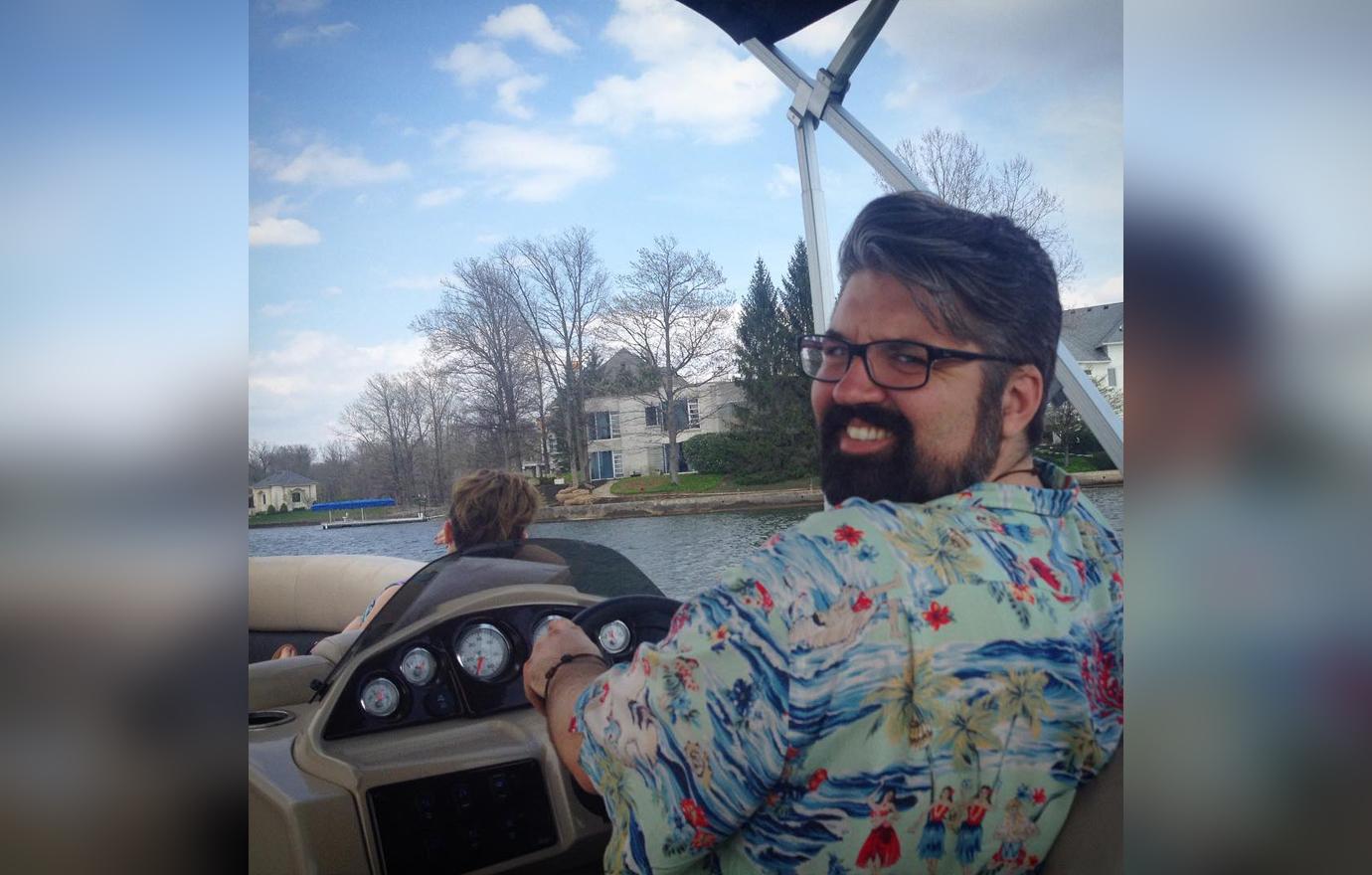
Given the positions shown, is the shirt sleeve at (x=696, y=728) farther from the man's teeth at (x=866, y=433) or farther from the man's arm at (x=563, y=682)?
the man's teeth at (x=866, y=433)

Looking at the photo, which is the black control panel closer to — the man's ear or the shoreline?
the shoreline

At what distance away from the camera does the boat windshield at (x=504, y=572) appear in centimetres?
214

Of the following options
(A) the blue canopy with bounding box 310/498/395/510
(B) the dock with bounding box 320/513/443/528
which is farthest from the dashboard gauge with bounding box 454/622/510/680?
(A) the blue canopy with bounding box 310/498/395/510

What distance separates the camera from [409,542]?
2234mm

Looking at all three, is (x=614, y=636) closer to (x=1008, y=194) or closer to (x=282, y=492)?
(x=282, y=492)

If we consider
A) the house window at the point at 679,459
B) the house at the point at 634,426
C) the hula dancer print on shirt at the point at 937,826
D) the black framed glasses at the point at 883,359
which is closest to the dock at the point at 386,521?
the house at the point at 634,426

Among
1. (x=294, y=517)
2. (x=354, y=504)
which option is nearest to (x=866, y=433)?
(x=354, y=504)

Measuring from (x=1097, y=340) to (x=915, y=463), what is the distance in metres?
0.45

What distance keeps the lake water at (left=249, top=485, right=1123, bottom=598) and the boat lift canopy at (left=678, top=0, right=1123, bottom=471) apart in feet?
0.65

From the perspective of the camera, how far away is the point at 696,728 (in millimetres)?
1856

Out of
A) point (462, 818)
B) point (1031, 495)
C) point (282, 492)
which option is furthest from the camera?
point (282, 492)
